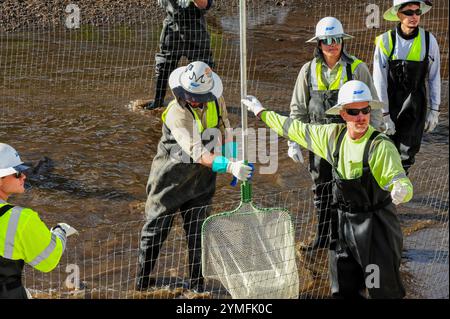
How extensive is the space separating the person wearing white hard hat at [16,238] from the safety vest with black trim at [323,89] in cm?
259

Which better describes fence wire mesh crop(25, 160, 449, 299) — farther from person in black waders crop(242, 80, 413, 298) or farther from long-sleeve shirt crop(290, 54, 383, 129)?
long-sleeve shirt crop(290, 54, 383, 129)

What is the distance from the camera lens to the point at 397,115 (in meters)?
7.16

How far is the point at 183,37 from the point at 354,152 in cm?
524

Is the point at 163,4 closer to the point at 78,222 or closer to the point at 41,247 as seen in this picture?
the point at 78,222

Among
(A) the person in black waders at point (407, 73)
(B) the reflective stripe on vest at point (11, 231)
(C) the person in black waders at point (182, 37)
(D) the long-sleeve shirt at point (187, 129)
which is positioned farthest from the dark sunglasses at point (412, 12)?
(B) the reflective stripe on vest at point (11, 231)

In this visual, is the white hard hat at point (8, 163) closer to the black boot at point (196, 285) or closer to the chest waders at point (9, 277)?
the chest waders at point (9, 277)

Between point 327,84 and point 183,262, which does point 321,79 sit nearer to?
point 327,84

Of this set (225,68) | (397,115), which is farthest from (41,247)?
(225,68)

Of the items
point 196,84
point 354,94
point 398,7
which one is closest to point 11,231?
point 196,84

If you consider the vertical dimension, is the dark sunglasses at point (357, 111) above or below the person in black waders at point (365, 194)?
above

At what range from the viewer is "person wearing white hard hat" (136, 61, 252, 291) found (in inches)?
206

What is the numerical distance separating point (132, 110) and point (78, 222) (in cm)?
321

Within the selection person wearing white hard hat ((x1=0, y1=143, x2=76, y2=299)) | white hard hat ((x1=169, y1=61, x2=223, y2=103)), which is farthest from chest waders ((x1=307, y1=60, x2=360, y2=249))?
person wearing white hard hat ((x1=0, y1=143, x2=76, y2=299))

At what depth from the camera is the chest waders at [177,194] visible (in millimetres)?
5457
